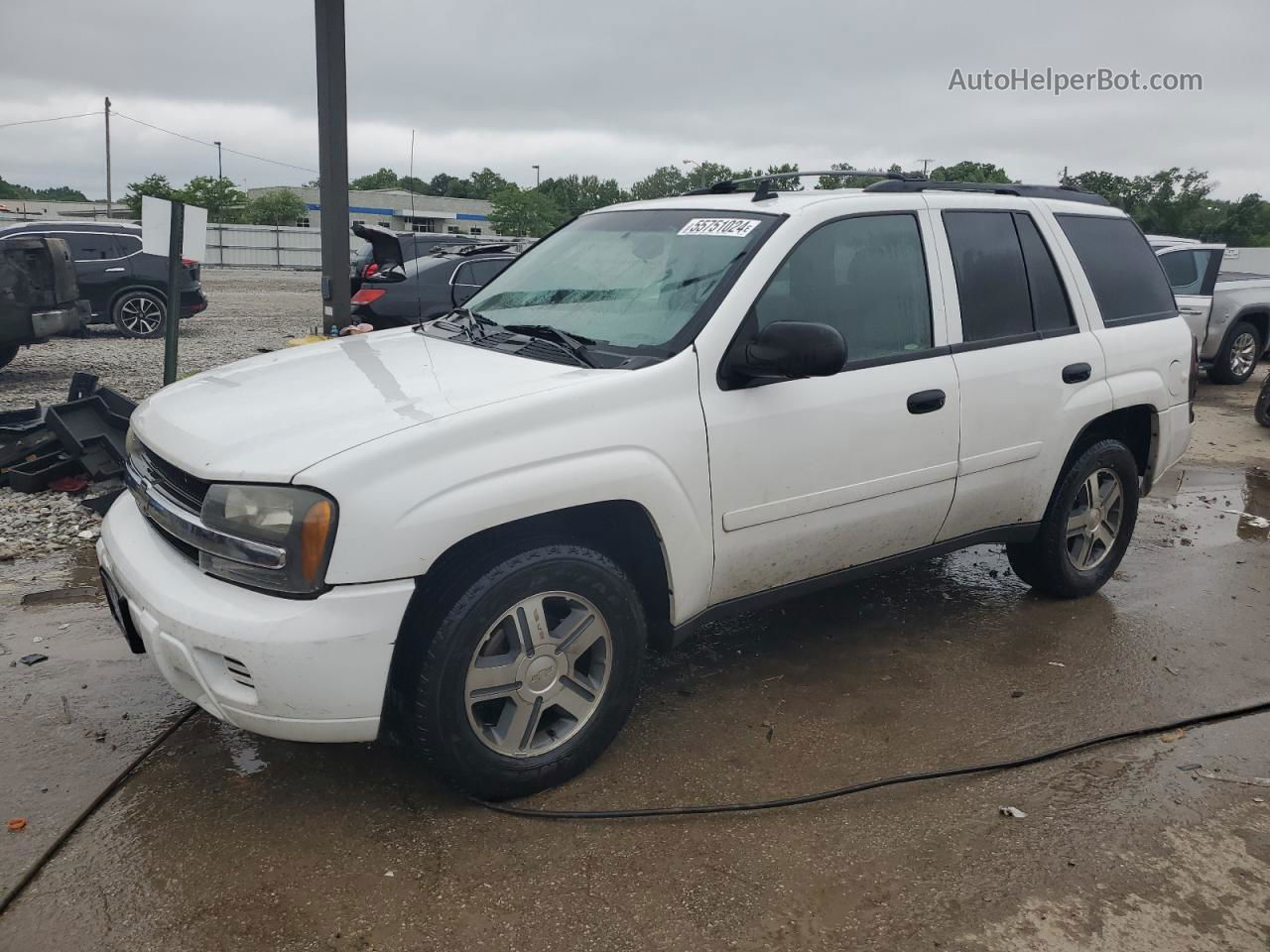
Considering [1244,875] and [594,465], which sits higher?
[594,465]

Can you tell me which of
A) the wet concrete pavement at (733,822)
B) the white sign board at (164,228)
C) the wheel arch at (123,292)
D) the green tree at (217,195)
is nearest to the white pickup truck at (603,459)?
the wet concrete pavement at (733,822)

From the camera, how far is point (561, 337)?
3.46 meters

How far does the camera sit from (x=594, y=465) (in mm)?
2965

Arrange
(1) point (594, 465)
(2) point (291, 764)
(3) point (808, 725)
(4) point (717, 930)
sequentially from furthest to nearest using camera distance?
1. (3) point (808, 725)
2. (2) point (291, 764)
3. (1) point (594, 465)
4. (4) point (717, 930)

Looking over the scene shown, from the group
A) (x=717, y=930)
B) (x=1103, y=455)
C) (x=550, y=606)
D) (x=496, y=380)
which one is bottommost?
(x=717, y=930)

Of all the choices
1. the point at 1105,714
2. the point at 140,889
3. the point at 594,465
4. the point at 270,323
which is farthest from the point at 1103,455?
the point at 270,323

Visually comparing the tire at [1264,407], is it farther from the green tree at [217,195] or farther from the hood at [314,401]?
the green tree at [217,195]

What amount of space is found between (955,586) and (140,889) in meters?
3.92

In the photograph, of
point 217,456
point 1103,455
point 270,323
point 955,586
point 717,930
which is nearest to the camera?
point 717,930

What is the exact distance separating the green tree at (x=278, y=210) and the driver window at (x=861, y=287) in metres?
72.2

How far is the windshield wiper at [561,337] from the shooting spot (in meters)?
3.33

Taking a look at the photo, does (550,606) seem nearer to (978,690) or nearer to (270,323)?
(978,690)

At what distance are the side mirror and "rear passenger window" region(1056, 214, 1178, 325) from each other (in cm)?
202

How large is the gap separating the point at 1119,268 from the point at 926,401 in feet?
5.62
